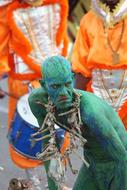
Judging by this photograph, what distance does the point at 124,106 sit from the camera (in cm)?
491

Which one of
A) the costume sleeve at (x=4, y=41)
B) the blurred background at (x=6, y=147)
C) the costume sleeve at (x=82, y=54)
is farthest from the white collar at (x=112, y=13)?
the blurred background at (x=6, y=147)

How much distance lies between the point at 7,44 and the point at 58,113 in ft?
Answer: 6.59

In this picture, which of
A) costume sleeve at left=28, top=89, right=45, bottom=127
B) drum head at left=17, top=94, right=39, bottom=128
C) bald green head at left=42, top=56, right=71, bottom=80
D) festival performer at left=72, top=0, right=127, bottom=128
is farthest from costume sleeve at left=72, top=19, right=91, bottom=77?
bald green head at left=42, top=56, right=71, bottom=80

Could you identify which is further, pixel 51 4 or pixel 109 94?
pixel 51 4

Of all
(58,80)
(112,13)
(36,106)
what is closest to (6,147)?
(112,13)

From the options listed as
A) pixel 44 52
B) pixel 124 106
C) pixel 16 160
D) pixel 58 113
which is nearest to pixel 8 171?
pixel 16 160

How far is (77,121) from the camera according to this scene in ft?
11.2

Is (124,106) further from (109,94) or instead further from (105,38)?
(105,38)

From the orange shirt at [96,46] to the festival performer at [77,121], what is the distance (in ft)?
3.93

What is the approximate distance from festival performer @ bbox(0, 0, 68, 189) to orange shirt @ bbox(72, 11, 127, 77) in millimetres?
611

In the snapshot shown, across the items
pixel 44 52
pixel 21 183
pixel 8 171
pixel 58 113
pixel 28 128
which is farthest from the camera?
pixel 8 171

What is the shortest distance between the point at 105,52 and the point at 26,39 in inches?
32.6

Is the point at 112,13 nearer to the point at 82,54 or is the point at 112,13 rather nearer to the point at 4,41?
the point at 82,54

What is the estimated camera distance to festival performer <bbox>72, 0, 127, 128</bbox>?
476 cm
